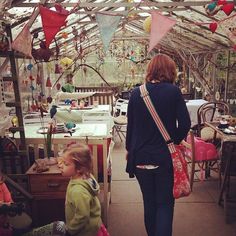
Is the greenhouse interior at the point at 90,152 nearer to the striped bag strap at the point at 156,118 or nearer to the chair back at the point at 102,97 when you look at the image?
the striped bag strap at the point at 156,118

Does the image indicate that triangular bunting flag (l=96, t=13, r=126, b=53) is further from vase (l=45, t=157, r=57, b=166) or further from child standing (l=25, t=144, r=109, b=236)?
child standing (l=25, t=144, r=109, b=236)

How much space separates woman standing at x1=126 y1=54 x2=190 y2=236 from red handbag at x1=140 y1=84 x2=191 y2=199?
0.02 m

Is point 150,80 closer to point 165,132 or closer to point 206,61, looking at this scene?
point 165,132

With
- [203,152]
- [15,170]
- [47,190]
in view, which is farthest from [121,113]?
[47,190]

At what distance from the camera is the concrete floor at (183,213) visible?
228 centimetres

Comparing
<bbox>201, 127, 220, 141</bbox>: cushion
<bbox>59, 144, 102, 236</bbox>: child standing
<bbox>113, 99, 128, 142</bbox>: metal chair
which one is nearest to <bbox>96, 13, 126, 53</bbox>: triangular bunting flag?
<bbox>59, 144, 102, 236</bbox>: child standing

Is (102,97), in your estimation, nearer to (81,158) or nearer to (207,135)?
(207,135)

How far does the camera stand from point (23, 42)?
1985 millimetres

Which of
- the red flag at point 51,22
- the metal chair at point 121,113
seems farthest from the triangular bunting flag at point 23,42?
the metal chair at point 121,113

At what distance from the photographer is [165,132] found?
5.27 feet

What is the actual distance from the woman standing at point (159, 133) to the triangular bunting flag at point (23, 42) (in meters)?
0.91

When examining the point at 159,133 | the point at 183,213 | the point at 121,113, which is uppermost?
the point at 159,133

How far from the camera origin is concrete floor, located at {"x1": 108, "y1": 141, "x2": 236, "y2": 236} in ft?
7.48

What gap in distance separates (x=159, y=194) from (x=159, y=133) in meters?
0.39
